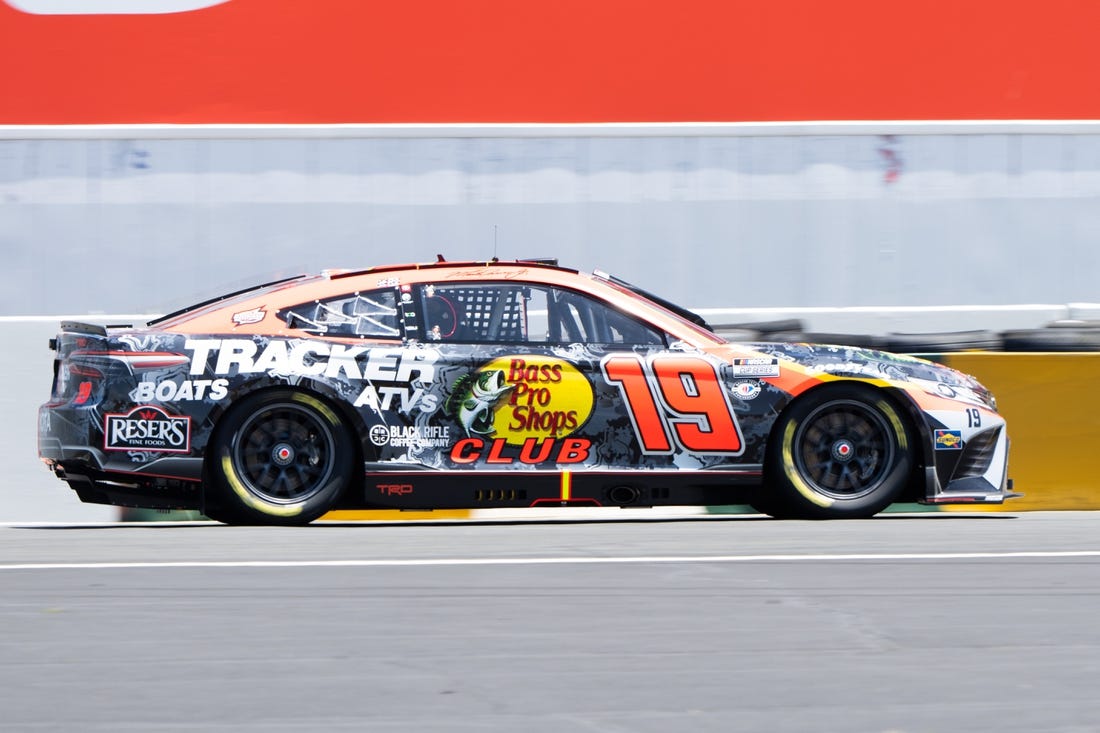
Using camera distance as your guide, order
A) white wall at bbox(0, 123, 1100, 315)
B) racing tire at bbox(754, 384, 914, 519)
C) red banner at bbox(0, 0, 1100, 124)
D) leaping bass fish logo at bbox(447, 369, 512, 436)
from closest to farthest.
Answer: leaping bass fish logo at bbox(447, 369, 512, 436) < racing tire at bbox(754, 384, 914, 519) < white wall at bbox(0, 123, 1100, 315) < red banner at bbox(0, 0, 1100, 124)

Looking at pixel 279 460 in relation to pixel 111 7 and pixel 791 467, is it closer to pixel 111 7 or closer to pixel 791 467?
pixel 791 467

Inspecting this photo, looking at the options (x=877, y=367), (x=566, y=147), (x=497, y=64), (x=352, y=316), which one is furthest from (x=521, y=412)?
(x=497, y=64)

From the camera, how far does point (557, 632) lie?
5258mm

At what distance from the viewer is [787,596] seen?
19.4 feet

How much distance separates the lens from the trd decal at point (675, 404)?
8.13 meters

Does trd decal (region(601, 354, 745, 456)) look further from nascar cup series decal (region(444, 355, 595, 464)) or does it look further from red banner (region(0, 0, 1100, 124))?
red banner (region(0, 0, 1100, 124))

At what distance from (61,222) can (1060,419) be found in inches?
287

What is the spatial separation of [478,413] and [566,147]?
4565 mm

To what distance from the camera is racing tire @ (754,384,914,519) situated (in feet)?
27.0

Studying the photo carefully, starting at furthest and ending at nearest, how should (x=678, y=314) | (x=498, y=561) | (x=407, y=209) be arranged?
(x=407, y=209)
(x=678, y=314)
(x=498, y=561)

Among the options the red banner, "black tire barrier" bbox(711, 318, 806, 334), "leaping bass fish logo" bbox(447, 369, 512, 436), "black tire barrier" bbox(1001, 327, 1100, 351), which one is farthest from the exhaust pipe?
the red banner

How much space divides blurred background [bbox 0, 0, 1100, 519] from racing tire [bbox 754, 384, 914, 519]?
3.83 meters

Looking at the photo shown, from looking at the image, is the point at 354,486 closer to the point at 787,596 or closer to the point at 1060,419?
the point at 787,596

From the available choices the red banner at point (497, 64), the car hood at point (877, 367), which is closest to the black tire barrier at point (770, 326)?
the car hood at point (877, 367)
